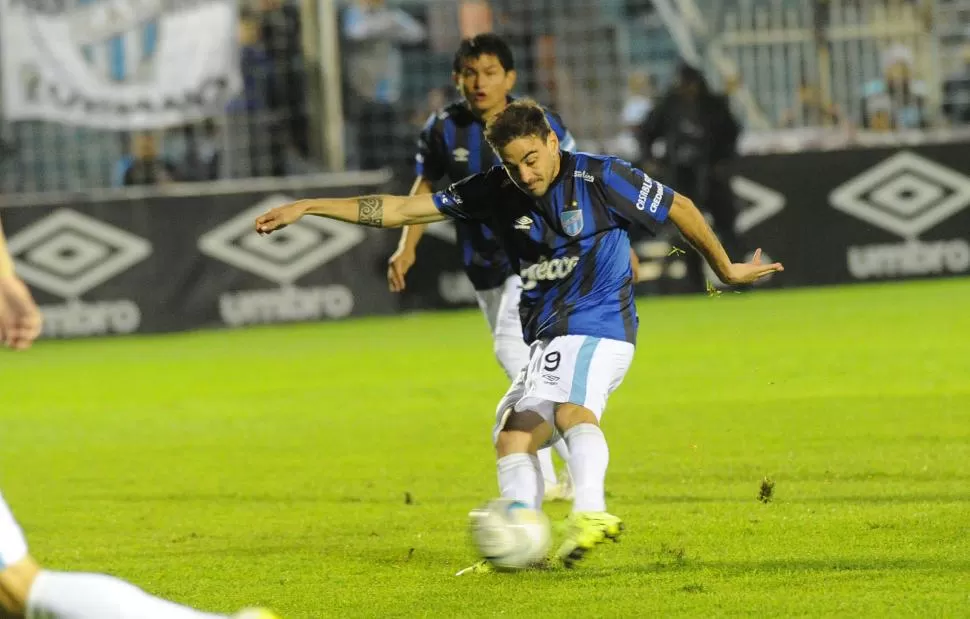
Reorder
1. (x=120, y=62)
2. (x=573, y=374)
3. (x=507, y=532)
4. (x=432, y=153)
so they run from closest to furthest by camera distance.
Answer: (x=507, y=532)
(x=573, y=374)
(x=432, y=153)
(x=120, y=62)

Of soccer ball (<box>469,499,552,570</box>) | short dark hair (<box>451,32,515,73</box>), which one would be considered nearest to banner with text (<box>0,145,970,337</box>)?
short dark hair (<box>451,32,515,73</box>)

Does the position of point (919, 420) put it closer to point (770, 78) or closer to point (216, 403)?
point (216, 403)

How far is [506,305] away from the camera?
29.4ft

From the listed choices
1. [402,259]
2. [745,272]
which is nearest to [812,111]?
Result: [402,259]

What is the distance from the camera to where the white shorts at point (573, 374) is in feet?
21.7

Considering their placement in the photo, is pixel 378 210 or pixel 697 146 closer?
pixel 378 210

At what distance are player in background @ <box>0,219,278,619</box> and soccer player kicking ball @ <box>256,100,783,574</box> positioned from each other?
215 centimetres

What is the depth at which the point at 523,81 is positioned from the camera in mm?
19484

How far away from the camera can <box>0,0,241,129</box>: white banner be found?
19.3 m

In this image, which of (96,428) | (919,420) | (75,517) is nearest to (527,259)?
(75,517)

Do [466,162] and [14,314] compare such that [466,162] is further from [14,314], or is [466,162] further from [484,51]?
[14,314]

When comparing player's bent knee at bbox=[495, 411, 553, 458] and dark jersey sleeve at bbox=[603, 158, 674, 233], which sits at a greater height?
dark jersey sleeve at bbox=[603, 158, 674, 233]

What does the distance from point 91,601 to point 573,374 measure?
2.70 meters

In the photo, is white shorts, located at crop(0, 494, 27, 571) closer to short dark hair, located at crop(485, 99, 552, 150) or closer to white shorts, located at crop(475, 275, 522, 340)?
short dark hair, located at crop(485, 99, 552, 150)
